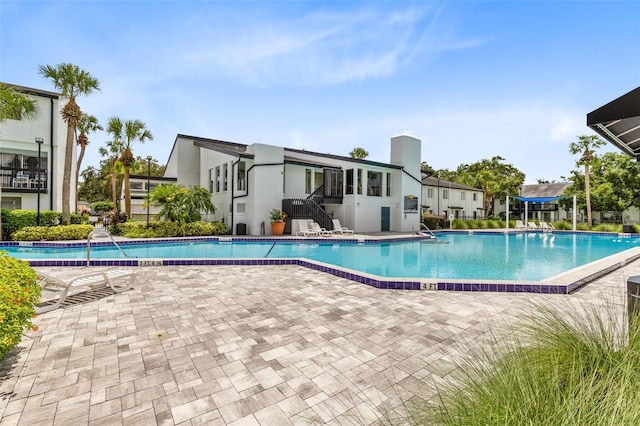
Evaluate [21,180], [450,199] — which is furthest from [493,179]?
[21,180]

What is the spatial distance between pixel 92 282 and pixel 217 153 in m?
17.5

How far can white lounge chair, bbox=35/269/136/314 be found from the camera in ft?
16.8

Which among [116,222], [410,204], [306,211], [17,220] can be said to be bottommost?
[116,222]

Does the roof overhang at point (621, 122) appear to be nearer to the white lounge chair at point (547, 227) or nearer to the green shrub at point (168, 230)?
the green shrub at point (168, 230)

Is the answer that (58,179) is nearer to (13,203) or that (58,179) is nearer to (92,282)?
(13,203)

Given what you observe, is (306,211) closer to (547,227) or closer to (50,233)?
(50,233)

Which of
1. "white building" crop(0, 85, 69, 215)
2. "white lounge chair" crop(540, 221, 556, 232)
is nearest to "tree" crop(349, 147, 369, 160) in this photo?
"white lounge chair" crop(540, 221, 556, 232)

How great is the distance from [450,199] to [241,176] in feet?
86.8

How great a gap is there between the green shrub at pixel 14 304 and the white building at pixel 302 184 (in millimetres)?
14690

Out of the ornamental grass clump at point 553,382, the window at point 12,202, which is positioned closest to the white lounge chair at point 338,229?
the ornamental grass clump at point 553,382

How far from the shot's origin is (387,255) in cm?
1364

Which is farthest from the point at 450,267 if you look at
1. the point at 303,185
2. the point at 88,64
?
the point at 88,64

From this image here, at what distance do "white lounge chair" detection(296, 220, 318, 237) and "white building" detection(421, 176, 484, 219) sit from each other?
1741 cm

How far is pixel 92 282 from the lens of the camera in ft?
18.5
